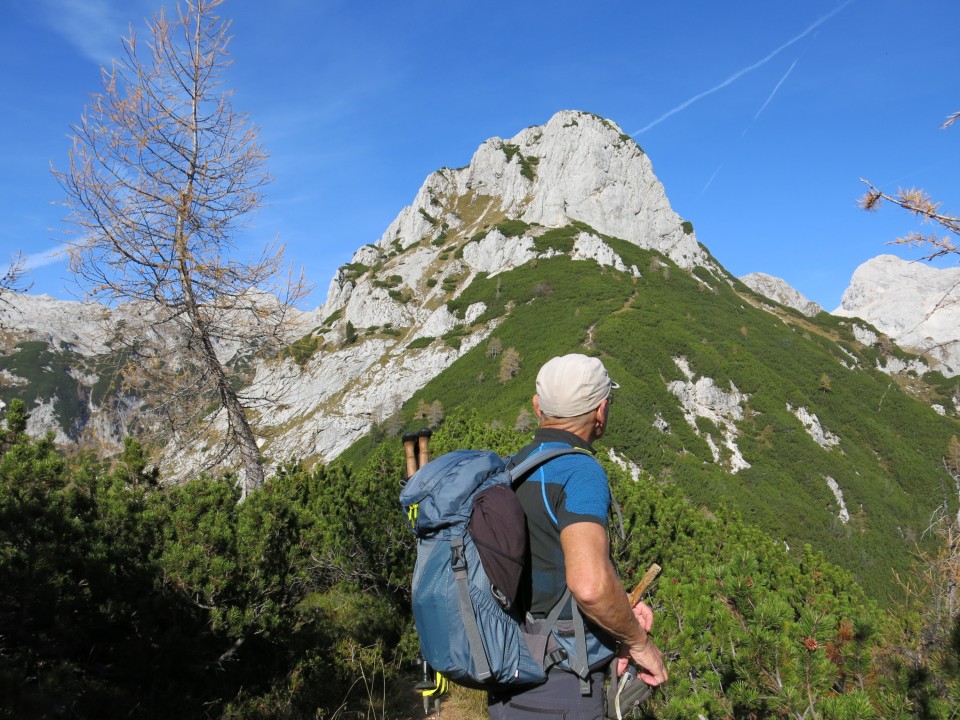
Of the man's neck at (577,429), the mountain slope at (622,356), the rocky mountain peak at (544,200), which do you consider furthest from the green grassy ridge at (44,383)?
the man's neck at (577,429)

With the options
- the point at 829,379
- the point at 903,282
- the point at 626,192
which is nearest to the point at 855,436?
the point at 829,379

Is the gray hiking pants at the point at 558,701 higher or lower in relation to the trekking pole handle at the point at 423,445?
lower

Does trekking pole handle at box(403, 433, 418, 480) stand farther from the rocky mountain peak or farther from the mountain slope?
the rocky mountain peak

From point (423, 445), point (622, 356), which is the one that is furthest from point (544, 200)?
point (423, 445)

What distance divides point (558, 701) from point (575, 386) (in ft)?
3.53

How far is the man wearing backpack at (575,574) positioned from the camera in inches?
66.6

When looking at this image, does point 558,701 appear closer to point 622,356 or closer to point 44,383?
point 622,356

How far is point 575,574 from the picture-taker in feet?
5.50

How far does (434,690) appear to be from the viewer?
2.01 metres

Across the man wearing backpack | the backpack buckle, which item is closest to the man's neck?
the man wearing backpack

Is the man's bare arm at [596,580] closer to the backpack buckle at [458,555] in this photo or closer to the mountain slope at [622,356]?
the backpack buckle at [458,555]

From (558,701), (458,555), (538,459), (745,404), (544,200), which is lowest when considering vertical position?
(558,701)

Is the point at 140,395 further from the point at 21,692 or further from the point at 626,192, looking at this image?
the point at 626,192

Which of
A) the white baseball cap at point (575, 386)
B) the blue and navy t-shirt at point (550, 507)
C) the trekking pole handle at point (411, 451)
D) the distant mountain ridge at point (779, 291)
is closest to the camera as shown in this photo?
the blue and navy t-shirt at point (550, 507)
